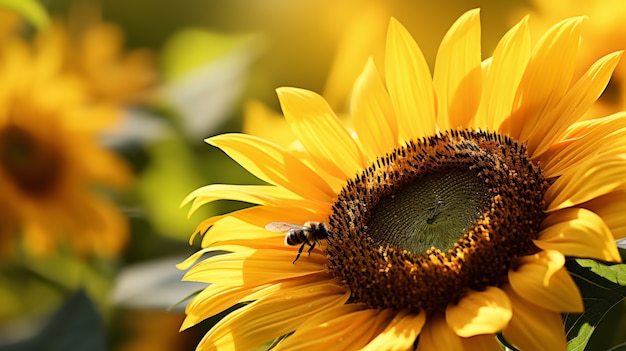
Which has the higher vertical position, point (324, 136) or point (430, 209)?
point (324, 136)

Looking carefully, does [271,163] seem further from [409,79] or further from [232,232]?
[409,79]

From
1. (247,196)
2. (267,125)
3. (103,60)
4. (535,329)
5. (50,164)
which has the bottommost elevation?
(535,329)

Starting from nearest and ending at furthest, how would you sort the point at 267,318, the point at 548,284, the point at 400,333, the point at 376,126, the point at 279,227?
the point at 548,284 → the point at 400,333 → the point at 267,318 → the point at 279,227 → the point at 376,126

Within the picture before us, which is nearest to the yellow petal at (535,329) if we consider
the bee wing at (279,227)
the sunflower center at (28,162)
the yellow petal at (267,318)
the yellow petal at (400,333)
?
the yellow petal at (400,333)

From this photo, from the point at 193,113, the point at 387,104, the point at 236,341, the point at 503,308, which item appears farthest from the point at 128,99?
the point at 503,308

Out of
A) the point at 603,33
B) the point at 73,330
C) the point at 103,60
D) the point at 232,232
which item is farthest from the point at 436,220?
the point at 103,60

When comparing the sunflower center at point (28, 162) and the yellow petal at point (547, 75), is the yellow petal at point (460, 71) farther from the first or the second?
the sunflower center at point (28, 162)

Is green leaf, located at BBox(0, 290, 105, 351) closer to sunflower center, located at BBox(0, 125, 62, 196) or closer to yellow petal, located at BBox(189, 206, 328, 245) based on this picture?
yellow petal, located at BBox(189, 206, 328, 245)
